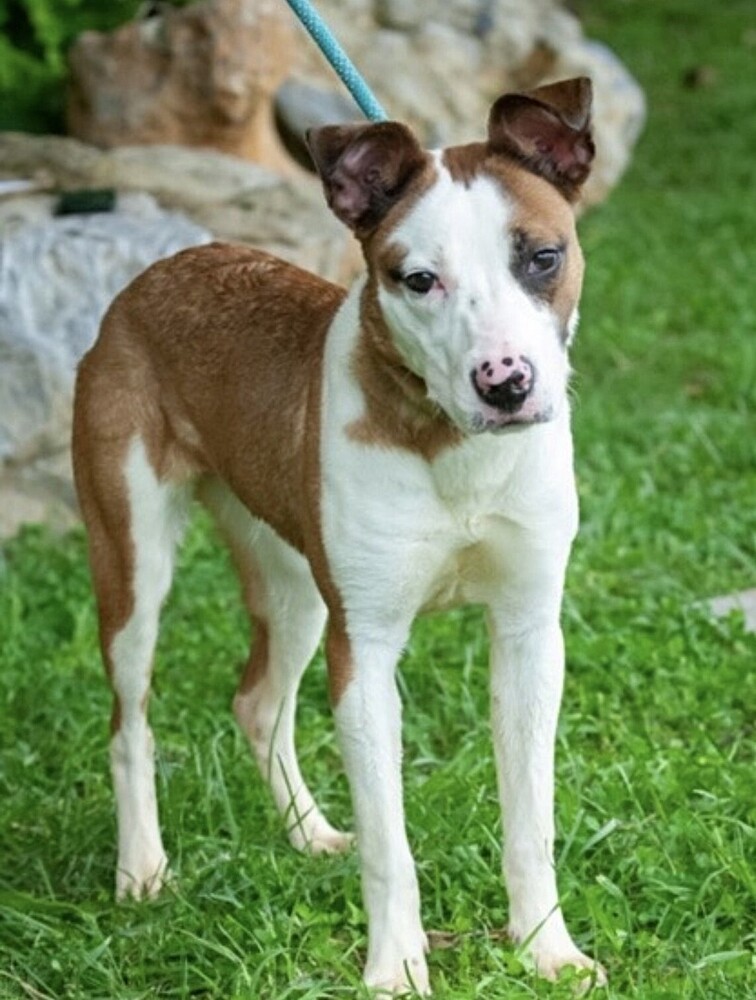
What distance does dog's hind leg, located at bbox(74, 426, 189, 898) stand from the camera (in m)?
5.28

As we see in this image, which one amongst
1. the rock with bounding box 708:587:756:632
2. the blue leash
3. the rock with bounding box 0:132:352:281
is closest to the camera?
the blue leash

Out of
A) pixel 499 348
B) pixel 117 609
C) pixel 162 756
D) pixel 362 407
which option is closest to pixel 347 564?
Result: pixel 362 407

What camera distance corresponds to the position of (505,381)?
13.1 ft

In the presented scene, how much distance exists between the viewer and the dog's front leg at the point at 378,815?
4521 millimetres

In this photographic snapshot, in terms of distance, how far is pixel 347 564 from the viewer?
14.7 feet

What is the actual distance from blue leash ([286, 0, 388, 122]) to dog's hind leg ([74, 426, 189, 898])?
1.00 metres

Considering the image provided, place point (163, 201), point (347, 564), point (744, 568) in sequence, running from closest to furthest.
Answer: point (347, 564)
point (744, 568)
point (163, 201)

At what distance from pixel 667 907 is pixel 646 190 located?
8776mm

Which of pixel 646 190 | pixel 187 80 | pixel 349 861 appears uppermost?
pixel 349 861

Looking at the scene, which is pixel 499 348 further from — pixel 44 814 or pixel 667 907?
pixel 44 814

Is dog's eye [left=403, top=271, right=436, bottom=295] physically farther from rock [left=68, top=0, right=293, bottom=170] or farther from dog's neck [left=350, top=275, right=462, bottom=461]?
rock [left=68, top=0, right=293, bottom=170]

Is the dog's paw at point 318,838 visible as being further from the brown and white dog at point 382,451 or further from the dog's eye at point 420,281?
the dog's eye at point 420,281

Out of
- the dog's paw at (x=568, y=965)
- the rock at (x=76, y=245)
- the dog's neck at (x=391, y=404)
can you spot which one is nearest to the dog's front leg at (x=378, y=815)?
the dog's paw at (x=568, y=965)

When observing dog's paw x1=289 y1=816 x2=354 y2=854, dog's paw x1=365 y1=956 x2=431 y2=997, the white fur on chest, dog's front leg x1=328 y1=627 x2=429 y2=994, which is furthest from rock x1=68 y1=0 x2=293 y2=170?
dog's paw x1=365 y1=956 x2=431 y2=997
